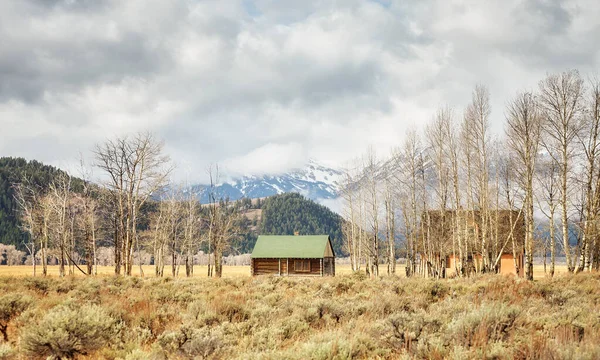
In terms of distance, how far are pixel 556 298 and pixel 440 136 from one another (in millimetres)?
18414

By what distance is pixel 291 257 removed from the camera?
47281 mm

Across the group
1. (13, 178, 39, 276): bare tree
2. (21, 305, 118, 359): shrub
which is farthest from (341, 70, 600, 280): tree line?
(13, 178, 39, 276): bare tree

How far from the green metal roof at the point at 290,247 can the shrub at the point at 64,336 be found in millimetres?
40826

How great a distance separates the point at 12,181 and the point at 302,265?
401ft

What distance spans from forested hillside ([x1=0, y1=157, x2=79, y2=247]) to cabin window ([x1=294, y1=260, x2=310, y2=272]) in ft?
302

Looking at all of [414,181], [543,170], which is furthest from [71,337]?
[543,170]

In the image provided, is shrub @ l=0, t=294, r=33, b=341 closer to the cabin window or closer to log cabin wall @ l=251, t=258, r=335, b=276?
log cabin wall @ l=251, t=258, r=335, b=276

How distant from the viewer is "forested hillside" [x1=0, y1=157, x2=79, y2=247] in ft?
377

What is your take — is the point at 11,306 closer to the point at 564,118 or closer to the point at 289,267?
the point at 564,118

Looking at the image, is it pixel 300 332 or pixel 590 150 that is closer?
pixel 300 332

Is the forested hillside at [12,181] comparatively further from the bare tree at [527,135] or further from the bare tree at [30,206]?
the bare tree at [527,135]

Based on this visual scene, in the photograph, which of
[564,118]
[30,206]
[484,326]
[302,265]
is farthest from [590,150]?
[30,206]

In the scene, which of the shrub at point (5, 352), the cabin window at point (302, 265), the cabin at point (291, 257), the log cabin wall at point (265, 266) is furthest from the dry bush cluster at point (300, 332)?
the log cabin wall at point (265, 266)

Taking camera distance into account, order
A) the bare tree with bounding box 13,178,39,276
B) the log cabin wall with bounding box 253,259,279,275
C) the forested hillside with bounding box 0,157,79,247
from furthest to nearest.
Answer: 1. the forested hillside with bounding box 0,157,79,247
2. the log cabin wall with bounding box 253,259,279,275
3. the bare tree with bounding box 13,178,39,276
